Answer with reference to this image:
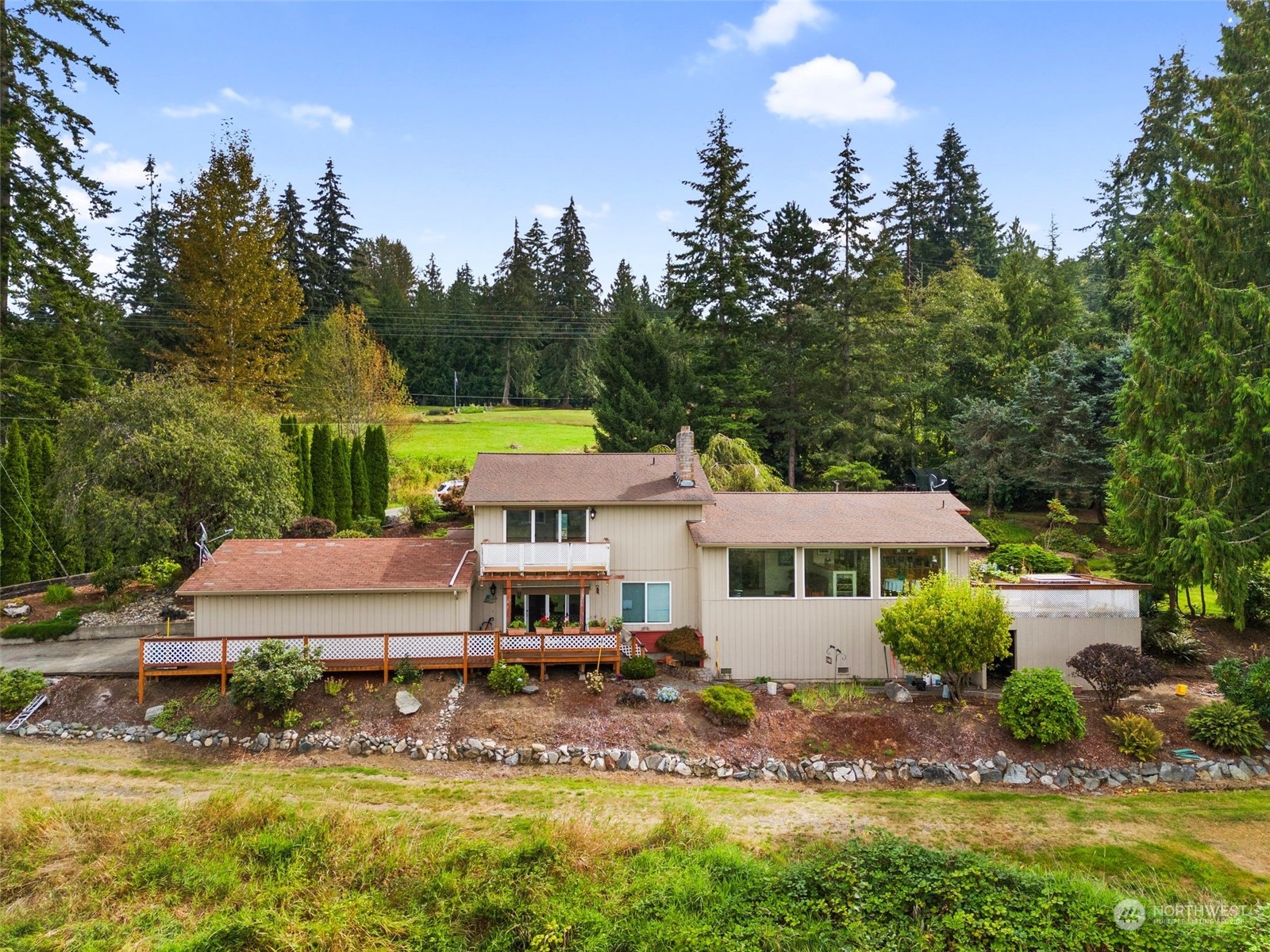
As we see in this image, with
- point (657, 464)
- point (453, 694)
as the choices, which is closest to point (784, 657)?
point (657, 464)

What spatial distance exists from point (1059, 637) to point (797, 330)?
21.6 meters

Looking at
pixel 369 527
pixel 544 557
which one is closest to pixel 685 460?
pixel 544 557

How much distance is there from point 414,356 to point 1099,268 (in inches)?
2481

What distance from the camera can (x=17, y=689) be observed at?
14781 mm

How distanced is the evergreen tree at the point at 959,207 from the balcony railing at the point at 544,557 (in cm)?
5581

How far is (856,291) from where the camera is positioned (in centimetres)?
3447

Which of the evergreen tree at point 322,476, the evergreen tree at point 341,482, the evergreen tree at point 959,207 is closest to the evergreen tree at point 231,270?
the evergreen tree at point 322,476

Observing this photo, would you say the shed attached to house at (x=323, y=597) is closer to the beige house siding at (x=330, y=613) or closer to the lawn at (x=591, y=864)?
the beige house siding at (x=330, y=613)

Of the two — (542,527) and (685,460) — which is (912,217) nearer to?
(685,460)

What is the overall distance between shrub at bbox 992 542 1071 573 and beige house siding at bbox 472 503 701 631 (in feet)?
31.1

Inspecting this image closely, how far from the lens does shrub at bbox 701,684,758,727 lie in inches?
555

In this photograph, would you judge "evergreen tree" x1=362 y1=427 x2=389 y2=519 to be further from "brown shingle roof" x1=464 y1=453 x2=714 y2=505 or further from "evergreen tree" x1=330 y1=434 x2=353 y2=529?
"brown shingle roof" x1=464 y1=453 x2=714 y2=505

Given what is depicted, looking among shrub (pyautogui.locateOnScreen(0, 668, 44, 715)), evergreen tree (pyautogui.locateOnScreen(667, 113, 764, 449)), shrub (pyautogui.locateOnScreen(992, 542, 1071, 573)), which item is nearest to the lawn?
shrub (pyautogui.locateOnScreen(0, 668, 44, 715))

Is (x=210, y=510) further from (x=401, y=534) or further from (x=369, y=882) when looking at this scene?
(x=369, y=882)
